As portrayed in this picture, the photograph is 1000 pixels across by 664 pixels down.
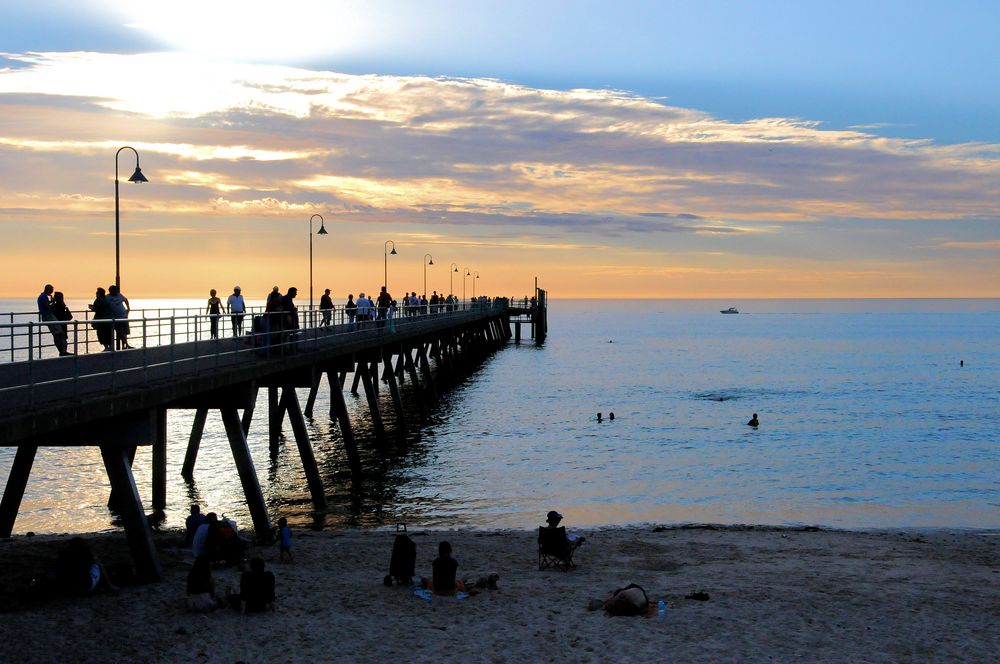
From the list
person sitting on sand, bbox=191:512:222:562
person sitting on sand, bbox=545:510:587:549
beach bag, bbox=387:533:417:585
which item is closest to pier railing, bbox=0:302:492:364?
person sitting on sand, bbox=191:512:222:562

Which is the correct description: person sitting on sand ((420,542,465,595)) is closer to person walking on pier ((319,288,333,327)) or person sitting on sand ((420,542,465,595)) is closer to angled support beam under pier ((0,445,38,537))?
angled support beam under pier ((0,445,38,537))

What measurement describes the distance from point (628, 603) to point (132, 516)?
692 cm

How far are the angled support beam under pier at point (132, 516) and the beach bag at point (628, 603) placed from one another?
20.9ft

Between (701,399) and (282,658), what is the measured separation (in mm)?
47087

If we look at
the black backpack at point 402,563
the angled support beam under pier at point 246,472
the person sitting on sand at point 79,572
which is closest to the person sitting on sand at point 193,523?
the angled support beam under pier at point 246,472

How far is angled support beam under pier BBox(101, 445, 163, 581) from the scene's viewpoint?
13.5 meters

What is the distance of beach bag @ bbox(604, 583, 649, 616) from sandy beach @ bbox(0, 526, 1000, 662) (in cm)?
14

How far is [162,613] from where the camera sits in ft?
40.2

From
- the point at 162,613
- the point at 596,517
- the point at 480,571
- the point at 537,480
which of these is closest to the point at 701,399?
the point at 537,480

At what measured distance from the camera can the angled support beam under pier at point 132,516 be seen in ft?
44.2

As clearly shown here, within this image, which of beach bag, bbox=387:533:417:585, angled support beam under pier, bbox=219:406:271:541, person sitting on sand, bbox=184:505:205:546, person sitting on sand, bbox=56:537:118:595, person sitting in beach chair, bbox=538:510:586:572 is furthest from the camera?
angled support beam under pier, bbox=219:406:271:541

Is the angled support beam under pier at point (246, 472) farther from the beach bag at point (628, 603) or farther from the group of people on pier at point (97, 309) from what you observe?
the beach bag at point (628, 603)

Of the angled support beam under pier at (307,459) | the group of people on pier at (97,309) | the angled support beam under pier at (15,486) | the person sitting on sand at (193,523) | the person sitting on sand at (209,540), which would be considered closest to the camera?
the person sitting on sand at (209,540)

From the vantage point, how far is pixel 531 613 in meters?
12.9
